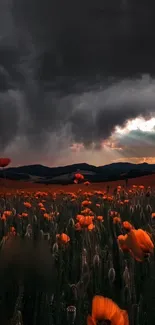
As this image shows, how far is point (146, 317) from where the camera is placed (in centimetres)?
158

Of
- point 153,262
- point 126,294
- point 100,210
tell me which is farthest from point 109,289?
point 100,210

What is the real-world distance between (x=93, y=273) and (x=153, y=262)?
1.10ft

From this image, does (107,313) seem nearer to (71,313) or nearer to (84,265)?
(71,313)

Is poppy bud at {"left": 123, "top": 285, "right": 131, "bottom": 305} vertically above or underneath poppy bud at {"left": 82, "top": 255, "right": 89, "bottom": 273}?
underneath

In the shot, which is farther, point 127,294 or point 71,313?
point 127,294

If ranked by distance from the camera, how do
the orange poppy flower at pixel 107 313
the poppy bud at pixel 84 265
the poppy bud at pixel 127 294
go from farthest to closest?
the poppy bud at pixel 84 265 → the poppy bud at pixel 127 294 → the orange poppy flower at pixel 107 313

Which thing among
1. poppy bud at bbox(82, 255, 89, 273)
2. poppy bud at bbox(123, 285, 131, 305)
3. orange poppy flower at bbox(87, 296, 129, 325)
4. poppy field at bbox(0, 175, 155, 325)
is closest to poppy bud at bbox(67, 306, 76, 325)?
poppy field at bbox(0, 175, 155, 325)

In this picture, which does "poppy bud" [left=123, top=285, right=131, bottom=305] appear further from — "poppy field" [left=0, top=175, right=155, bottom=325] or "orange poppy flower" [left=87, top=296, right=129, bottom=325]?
"orange poppy flower" [left=87, top=296, right=129, bottom=325]

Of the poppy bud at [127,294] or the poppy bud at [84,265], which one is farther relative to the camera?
the poppy bud at [84,265]

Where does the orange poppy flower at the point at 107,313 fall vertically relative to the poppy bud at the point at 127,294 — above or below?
above

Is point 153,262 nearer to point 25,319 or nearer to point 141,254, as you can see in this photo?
point 141,254

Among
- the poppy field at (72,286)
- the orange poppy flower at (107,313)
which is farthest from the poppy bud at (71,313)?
the orange poppy flower at (107,313)

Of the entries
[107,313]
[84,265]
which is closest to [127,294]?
[84,265]

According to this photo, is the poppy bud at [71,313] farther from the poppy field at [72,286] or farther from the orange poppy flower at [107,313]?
the orange poppy flower at [107,313]
